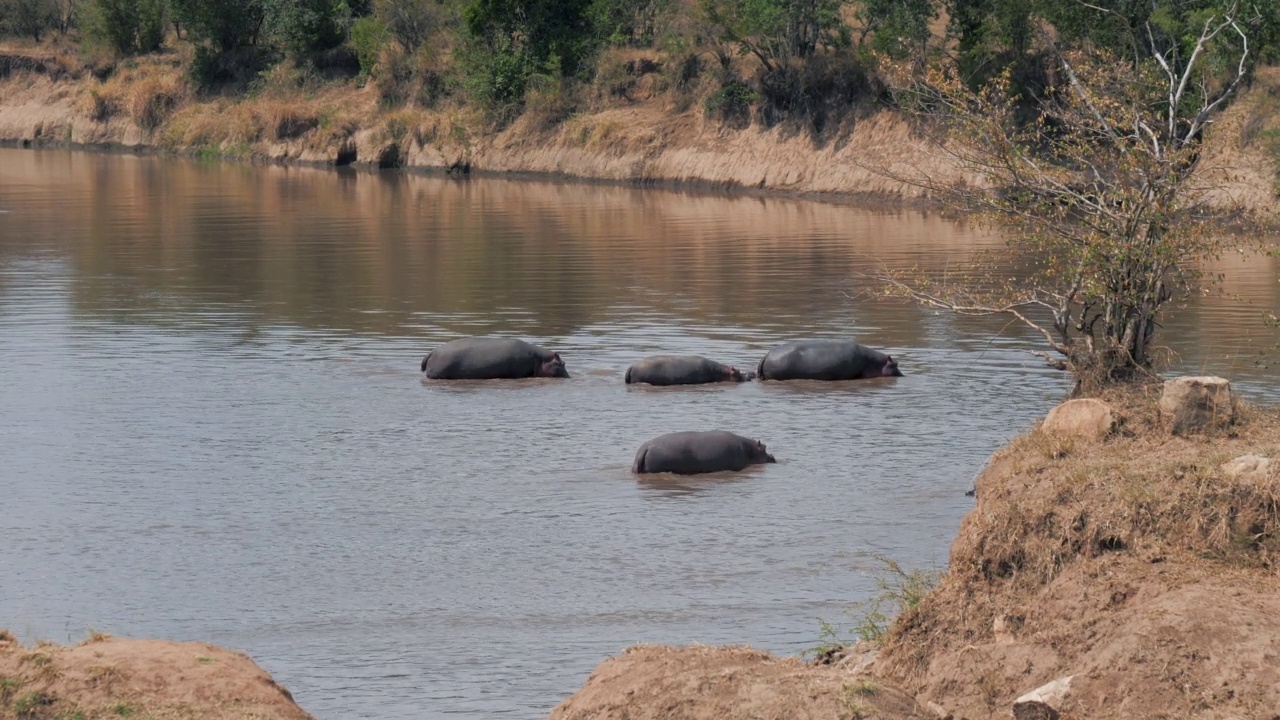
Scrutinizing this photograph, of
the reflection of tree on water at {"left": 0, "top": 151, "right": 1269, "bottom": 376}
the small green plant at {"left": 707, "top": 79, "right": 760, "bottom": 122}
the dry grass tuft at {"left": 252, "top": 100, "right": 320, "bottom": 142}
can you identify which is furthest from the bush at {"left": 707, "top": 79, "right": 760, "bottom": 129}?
the dry grass tuft at {"left": 252, "top": 100, "right": 320, "bottom": 142}

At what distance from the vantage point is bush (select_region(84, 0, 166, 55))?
237 feet

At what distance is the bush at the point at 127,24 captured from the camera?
7212cm

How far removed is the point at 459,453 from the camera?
1568cm

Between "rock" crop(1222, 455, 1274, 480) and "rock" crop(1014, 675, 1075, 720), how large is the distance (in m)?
1.69

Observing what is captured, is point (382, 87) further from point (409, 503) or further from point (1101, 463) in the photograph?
point (1101, 463)

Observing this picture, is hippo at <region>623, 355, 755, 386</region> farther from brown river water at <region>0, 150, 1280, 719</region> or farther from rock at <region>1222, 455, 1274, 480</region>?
rock at <region>1222, 455, 1274, 480</region>

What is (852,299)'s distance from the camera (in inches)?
1007

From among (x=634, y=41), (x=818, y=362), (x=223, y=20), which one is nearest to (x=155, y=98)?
(x=223, y=20)

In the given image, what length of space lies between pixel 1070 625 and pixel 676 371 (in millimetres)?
10310

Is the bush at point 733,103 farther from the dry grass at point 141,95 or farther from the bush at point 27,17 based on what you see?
the bush at point 27,17

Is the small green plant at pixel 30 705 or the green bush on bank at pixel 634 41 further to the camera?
the green bush on bank at pixel 634 41

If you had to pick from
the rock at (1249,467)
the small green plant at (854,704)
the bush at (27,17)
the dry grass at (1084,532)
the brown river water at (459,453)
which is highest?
the bush at (27,17)

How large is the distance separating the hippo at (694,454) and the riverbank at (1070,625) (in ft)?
16.2

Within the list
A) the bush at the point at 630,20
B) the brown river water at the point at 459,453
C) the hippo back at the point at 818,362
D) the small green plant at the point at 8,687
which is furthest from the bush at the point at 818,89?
the small green plant at the point at 8,687
